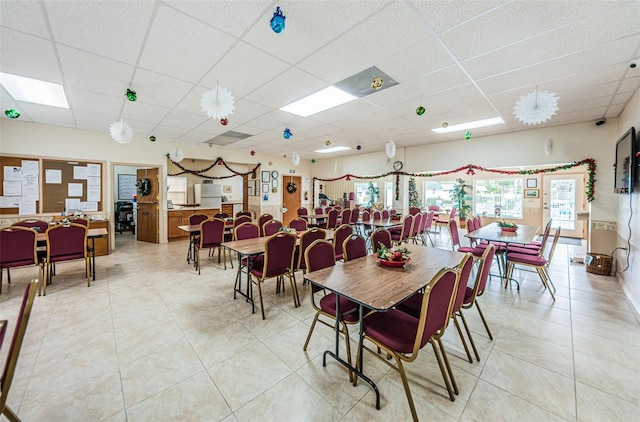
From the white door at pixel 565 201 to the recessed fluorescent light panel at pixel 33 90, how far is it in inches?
458

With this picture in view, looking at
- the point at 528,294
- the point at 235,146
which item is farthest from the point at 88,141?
the point at 528,294

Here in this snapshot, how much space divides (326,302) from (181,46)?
2649 mm

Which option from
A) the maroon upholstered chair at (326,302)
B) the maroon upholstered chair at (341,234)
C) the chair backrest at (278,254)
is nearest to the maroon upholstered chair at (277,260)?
the chair backrest at (278,254)

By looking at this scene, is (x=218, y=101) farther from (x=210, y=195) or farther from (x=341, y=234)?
(x=210, y=195)

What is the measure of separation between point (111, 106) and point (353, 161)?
662 cm

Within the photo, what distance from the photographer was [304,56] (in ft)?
8.25

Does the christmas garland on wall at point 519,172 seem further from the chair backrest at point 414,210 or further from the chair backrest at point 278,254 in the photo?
the chair backrest at point 278,254

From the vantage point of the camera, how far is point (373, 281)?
6.33 ft

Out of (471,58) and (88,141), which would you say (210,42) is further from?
(88,141)

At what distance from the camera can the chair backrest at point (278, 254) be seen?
278 centimetres

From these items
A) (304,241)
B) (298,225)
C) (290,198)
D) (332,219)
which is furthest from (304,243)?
(290,198)

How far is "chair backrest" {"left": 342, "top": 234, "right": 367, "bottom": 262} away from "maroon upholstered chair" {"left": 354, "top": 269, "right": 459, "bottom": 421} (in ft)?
2.79

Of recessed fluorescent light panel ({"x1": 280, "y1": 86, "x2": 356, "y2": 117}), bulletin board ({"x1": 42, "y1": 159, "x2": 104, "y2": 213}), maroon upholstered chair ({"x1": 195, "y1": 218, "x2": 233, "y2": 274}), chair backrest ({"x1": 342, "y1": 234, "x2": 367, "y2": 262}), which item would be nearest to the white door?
recessed fluorescent light panel ({"x1": 280, "y1": 86, "x2": 356, "y2": 117})

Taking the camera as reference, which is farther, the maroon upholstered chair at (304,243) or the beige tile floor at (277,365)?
the maroon upholstered chair at (304,243)
